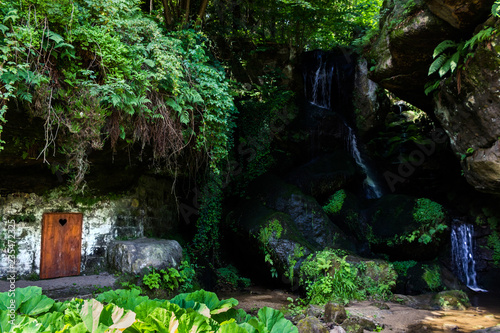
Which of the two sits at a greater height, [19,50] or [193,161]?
[19,50]

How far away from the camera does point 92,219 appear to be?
7.81 m

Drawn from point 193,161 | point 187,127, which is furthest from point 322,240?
point 187,127

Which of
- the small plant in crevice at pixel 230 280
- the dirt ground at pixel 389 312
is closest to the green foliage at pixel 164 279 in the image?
the dirt ground at pixel 389 312

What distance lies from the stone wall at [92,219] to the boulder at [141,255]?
377 mm

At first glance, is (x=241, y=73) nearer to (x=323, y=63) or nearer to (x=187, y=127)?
(x=323, y=63)

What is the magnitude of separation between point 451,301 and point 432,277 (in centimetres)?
154

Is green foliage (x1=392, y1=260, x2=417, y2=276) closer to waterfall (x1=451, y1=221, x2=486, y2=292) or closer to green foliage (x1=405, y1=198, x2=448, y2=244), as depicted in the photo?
green foliage (x1=405, y1=198, x2=448, y2=244)

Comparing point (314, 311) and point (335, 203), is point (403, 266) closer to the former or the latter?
point (335, 203)

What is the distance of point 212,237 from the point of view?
10258 millimetres

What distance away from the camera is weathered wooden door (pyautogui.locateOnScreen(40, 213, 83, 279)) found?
7117 millimetres

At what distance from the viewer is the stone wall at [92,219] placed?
681 centimetres

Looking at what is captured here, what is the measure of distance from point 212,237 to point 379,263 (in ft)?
15.4

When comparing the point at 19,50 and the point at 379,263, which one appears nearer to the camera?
the point at 19,50

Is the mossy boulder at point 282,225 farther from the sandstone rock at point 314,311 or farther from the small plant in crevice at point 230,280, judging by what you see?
the sandstone rock at point 314,311
